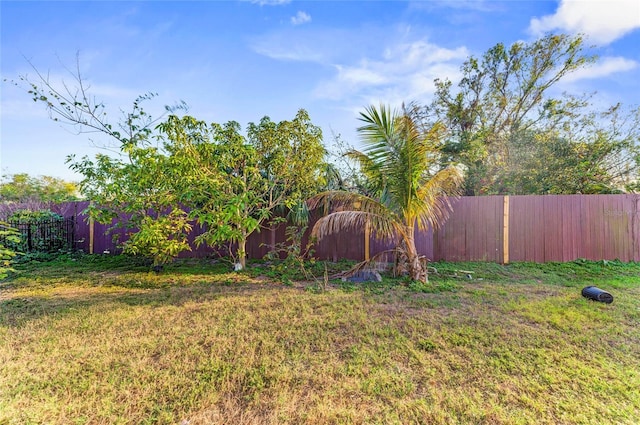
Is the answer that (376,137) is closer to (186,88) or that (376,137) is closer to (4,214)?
(186,88)

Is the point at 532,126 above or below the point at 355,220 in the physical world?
above

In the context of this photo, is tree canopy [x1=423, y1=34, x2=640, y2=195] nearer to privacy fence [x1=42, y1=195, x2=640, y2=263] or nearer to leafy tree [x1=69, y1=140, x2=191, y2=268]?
privacy fence [x1=42, y1=195, x2=640, y2=263]

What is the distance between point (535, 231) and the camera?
20.3 feet

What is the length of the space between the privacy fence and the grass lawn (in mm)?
1786

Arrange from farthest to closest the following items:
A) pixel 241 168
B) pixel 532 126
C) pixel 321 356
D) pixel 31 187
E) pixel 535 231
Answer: pixel 31 187 < pixel 532 126 < pixel 535 231 < pixel 241 168 < pixel 321 356

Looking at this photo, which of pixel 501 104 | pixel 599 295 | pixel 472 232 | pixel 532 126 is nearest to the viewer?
pixel 599 295

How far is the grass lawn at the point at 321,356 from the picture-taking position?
1771mm

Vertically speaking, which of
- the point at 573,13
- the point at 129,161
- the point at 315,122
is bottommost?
the point at 129,161

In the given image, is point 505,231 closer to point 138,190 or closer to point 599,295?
point 599,295

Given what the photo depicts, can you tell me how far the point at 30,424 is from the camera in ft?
5.43

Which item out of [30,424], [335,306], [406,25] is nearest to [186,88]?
[406,25]

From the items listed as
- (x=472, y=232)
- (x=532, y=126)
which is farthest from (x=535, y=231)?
(x=532, y=126)

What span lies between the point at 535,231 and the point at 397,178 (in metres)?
3.99

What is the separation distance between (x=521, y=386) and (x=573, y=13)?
663 cm
